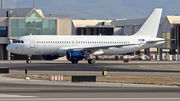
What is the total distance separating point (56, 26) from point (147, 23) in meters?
23.6

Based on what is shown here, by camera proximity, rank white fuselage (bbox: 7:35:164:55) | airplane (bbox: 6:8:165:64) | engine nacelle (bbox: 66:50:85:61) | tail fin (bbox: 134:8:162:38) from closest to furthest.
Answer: engine nacelle (bbox: 66:50:85:61)
airplane (bbox: 6:8:165:64)
white fuselage (bbox: 7:35:164:55)
tail fin (bbox: 134:8:162:38)

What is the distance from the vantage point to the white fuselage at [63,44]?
178 ft

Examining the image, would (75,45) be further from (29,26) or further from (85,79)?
(85,79)

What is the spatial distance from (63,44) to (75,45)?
216 cm

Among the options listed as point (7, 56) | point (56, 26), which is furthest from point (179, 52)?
point (7, 56)

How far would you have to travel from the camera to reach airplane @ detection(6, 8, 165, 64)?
54031 millimetres

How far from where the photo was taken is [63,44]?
55.6 m

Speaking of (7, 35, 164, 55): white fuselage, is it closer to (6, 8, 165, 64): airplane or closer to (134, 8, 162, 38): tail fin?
(6, 8, 165, 64): airplane

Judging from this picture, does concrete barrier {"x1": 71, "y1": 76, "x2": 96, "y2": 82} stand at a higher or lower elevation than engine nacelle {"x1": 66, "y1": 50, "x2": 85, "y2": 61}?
lower

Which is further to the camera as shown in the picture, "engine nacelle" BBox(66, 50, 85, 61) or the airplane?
the airplane

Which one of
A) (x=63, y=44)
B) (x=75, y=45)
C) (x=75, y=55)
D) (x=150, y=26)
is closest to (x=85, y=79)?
(x=75, y=55)

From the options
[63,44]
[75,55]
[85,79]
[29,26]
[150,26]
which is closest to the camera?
[85,79]

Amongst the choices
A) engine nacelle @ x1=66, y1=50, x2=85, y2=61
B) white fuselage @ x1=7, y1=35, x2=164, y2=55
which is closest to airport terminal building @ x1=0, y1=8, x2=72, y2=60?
white fuselage @ x1=7, y1=35, x2=164, y2=55

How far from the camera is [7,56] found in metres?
77.8
